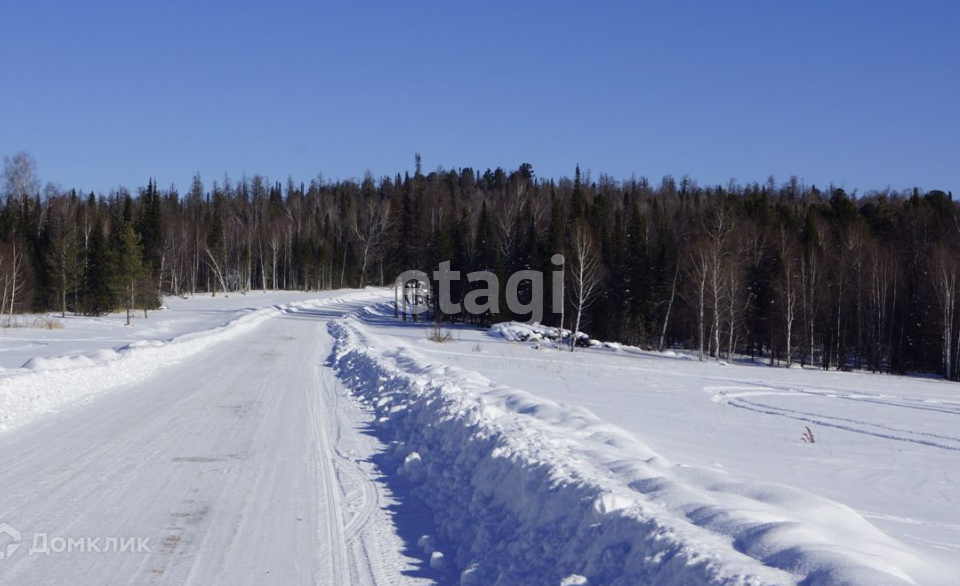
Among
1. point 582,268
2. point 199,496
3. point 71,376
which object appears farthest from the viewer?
point 582,268

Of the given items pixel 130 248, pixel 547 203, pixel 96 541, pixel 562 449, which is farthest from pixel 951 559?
pixel 547 203

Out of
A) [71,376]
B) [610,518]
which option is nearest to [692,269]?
[71,376]

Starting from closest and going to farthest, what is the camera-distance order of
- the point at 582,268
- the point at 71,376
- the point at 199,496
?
the point at 199,496
the point at 71,376
the point at 582,268

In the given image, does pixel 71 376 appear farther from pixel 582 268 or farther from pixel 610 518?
pixel 582 268

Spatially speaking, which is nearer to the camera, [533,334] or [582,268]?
[582,268]

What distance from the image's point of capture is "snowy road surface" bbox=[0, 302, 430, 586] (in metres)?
5.27

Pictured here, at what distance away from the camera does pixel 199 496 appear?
277 inches

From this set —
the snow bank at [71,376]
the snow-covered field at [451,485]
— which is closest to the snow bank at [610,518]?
the snow-covered field at [451,485]

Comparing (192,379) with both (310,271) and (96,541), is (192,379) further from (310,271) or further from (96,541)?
(310,271)

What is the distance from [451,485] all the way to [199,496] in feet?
8.59

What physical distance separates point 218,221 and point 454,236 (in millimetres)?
42498

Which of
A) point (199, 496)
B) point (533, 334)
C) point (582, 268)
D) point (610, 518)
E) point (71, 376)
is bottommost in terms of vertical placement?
point (533, 334)

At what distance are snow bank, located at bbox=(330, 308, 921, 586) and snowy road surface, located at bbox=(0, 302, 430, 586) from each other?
723mm

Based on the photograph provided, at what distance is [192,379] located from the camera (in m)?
17.0
